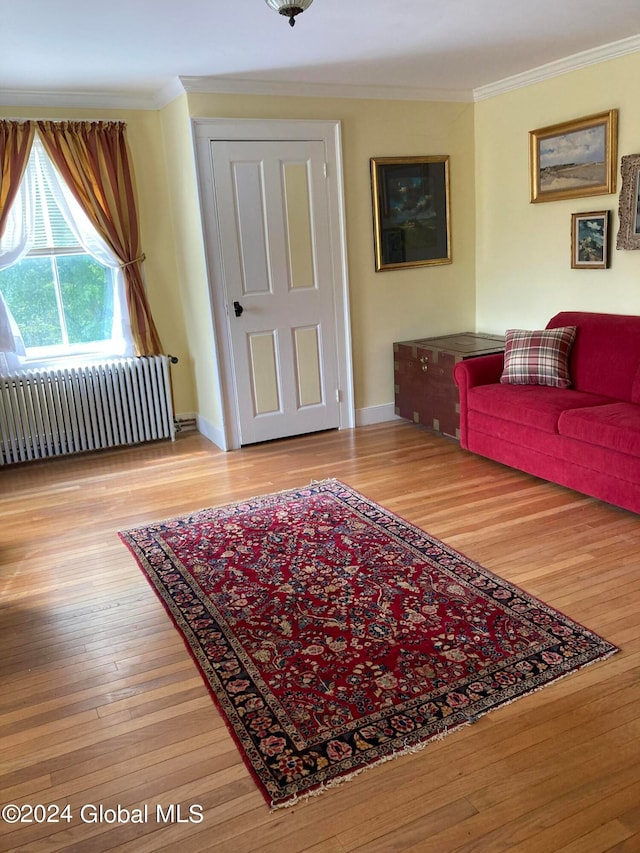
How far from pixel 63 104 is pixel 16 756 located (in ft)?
13.9

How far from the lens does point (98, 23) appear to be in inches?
129

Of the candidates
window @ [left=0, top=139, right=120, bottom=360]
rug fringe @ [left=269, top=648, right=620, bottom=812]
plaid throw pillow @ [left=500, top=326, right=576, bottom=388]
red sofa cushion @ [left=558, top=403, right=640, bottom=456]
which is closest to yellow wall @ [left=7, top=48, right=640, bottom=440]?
window @ [left=0, top=139, right=120, bottom=360]

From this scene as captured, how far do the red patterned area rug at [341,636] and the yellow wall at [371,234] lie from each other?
6.72 ft

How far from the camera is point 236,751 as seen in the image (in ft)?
6.71

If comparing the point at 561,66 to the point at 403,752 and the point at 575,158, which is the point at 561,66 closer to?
the point at 575,158

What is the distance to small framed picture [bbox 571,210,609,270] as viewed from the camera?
437cm

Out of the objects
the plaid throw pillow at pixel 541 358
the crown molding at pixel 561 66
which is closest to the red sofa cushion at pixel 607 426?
the plaid throw pillow at pixel 541 358

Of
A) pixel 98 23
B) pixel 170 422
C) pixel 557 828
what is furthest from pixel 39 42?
pixel 557 828

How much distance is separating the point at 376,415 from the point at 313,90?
2.43 metres

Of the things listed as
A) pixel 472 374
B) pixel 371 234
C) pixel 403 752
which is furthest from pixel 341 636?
pixel 371 234

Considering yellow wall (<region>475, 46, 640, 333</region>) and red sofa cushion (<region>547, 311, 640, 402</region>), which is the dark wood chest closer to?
yellow wall (<region>475, 46, 640, 333</region>)

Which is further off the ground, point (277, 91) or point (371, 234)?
point (277, 91)

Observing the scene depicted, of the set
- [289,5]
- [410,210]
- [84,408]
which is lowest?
[84,408]

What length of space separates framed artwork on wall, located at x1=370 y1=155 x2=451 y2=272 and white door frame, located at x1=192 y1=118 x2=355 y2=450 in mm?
316
